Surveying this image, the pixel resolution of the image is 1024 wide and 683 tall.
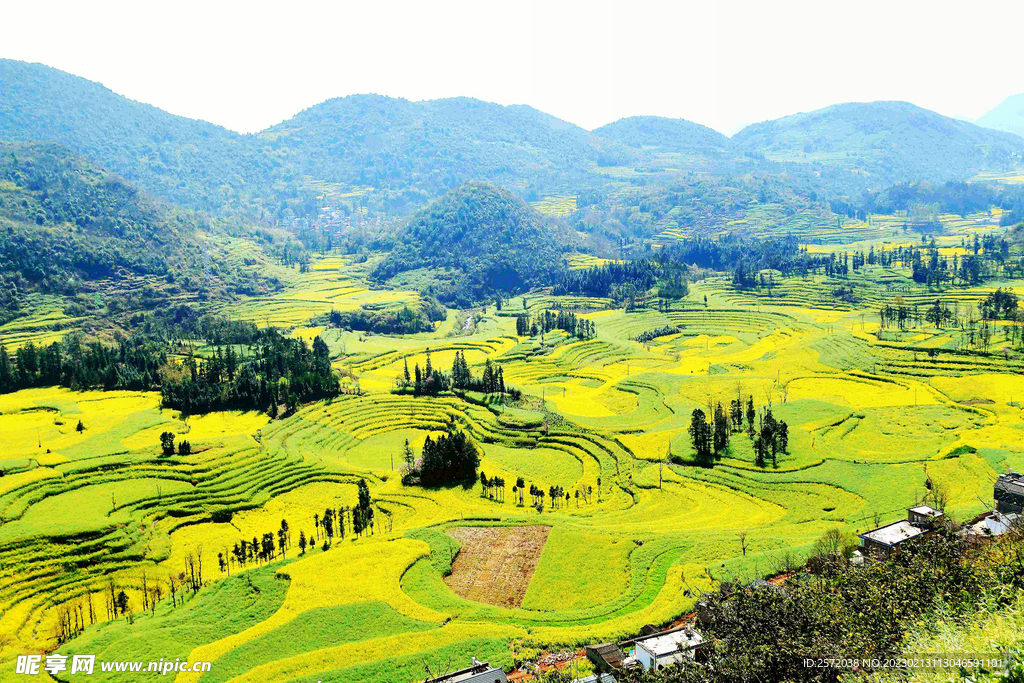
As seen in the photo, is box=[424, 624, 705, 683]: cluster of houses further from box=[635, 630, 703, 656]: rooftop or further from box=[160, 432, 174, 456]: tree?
box=[160, 432, 174, 456]: tree

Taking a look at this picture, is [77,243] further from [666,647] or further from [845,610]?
[845,610]

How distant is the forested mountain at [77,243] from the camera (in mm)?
158750

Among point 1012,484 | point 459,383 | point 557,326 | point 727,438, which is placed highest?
point 557,326

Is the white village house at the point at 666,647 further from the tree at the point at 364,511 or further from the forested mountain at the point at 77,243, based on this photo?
the forested mountain at the point at 77,243

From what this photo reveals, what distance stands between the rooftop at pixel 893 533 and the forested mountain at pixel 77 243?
162419mm

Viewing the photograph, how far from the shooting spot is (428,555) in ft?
171

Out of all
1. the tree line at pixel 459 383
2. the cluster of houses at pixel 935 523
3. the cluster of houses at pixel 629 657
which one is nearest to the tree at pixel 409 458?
the tree line at pixel 459 383

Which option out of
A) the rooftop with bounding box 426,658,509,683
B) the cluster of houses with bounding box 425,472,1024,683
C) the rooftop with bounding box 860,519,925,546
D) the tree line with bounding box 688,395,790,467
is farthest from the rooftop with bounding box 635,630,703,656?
the tree line with bounding box 688,395,790,467

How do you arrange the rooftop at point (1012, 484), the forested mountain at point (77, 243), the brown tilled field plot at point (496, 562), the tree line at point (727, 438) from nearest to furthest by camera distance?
the rooftop at point (1012, 484), the brown tilled field plot at point (496, 562), the tree line at point (727, 438), the forested mountain at point (77, 243)

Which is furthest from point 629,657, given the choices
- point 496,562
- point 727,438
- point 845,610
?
point 727,438

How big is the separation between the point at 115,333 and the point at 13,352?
66.7 ft

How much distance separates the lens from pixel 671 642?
34125 mm

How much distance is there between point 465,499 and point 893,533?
124 ft

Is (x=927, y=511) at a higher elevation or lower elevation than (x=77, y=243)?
lower
